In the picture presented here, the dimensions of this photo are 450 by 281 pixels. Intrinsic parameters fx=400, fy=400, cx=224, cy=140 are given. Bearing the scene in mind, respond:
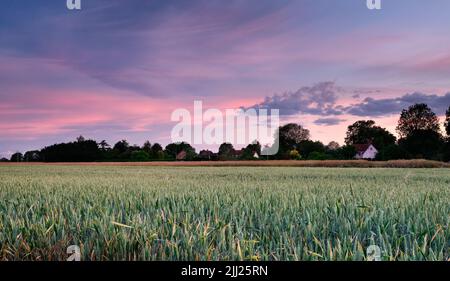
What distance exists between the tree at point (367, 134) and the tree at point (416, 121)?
152 millimetres

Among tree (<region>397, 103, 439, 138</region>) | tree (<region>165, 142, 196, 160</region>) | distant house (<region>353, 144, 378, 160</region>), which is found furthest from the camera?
distant house (<region>353, 144, 378, 160</region>)

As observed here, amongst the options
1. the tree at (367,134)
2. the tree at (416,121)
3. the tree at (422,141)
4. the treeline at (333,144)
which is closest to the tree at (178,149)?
the treeline at (333,144)

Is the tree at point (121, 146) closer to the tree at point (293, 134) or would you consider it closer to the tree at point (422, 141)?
the tree at point (293, 134)

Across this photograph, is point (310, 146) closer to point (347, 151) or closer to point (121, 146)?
point (347, 151)

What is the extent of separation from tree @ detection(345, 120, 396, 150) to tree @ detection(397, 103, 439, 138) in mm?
152

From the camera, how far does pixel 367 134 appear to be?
4.48 metres

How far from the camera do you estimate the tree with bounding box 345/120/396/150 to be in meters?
3.83

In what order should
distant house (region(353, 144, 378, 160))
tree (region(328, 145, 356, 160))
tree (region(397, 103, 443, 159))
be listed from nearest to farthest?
tree (region(397, 103, 443, 159)) < distant house (region(353, 144, 378, 160)) < tree (region(328, 145, 356, 160))

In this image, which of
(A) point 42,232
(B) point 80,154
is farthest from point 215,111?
(B) point 80,154

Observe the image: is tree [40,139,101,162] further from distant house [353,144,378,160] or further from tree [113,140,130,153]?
distant house [353,144,378,160]

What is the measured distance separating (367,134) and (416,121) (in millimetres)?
632

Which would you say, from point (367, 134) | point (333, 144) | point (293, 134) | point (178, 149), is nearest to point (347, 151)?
point (367, 134)

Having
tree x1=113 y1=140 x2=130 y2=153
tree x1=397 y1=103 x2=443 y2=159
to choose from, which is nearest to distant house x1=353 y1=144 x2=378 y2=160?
tree x1=397 y1=103 x2=443 y2=159
